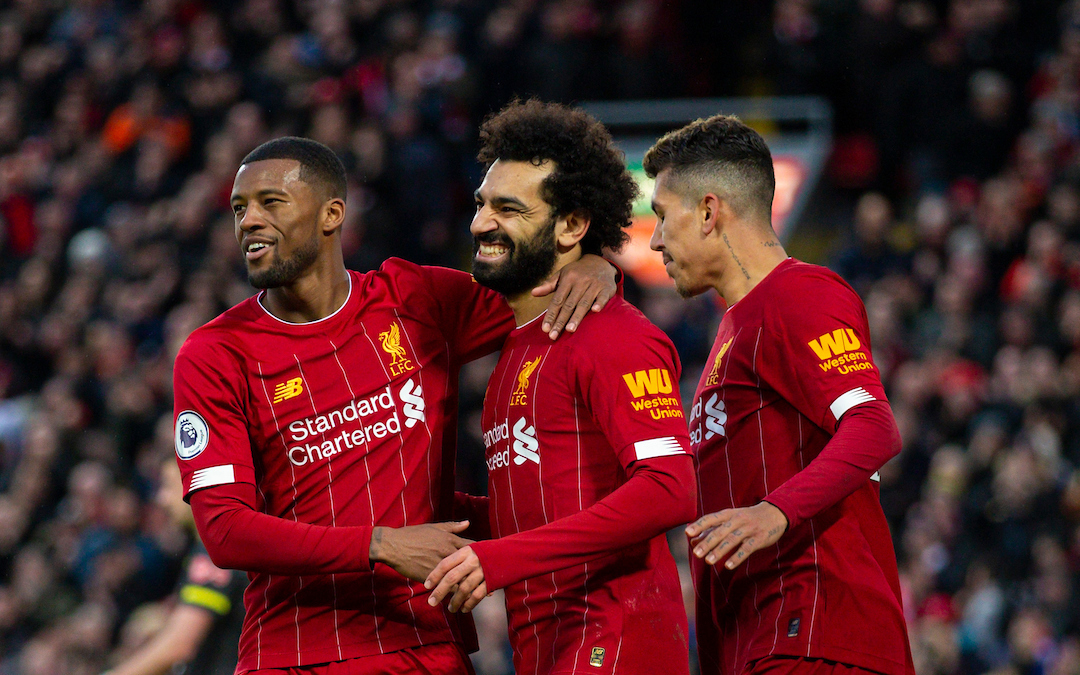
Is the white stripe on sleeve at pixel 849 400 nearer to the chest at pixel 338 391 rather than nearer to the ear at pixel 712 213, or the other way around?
the ear at pixel 712 213

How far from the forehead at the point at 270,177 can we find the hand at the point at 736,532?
172 centimetres

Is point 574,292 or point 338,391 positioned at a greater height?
point 574,292

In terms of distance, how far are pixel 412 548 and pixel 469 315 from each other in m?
1.02

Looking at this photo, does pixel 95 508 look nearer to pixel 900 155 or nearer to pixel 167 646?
pixel 167 646

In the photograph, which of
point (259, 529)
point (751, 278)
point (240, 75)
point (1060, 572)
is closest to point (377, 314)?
point (259, 529)

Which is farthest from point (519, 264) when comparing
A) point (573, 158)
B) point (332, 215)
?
point (332, 215)

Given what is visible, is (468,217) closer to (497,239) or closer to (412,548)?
(497,239)

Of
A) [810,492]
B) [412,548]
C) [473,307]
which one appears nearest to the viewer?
[810,492]

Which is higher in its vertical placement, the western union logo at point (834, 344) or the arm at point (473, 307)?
the arm at point (473, 307)

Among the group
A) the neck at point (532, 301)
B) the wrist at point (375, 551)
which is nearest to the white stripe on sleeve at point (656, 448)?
the neck at point (532, 301)

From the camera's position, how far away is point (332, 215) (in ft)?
14.4

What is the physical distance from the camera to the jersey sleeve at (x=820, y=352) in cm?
382

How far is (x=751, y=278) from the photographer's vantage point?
13.9 feet

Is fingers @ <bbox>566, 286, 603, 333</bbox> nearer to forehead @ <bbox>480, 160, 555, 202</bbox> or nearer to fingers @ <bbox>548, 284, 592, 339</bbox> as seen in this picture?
fingers @ <bbox>548, 284, 592, 339</bbox>
